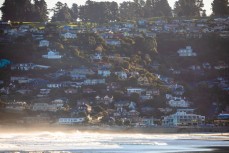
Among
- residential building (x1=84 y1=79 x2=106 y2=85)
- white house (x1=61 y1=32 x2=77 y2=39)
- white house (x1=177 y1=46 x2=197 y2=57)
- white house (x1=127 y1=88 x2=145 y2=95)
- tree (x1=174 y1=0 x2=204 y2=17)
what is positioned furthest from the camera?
tree (x1=174 y1=0 x2=204 y2=17)

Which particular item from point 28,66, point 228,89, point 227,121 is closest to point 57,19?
point 28,66

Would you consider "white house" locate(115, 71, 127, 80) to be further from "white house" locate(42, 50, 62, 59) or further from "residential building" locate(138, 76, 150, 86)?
"white house" locate(42, 50, 62, 59)

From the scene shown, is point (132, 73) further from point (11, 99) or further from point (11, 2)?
point (11, 2)

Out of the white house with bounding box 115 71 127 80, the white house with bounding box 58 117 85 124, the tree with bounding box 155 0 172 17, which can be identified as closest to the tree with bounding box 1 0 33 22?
the tree with bounding box 155 0 172 17

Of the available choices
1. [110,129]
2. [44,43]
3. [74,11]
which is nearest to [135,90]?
[110,129]

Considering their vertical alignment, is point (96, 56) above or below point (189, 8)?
below

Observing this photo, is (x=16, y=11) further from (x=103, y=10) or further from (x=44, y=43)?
(x=44, y=43)

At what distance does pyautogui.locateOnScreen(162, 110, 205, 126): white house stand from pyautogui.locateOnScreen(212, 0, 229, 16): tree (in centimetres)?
5949

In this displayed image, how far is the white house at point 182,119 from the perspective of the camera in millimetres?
95562

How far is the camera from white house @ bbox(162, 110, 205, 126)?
95562mm

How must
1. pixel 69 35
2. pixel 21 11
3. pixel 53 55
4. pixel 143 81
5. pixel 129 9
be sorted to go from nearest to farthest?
pixel 143 81 < pixel 53 55 < pixel 69 35 < pixel 21 11 < pixel 129 9

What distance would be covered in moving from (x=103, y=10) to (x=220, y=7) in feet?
92.7

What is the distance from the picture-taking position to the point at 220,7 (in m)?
154

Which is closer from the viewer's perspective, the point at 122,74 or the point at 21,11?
the point at 122,74
